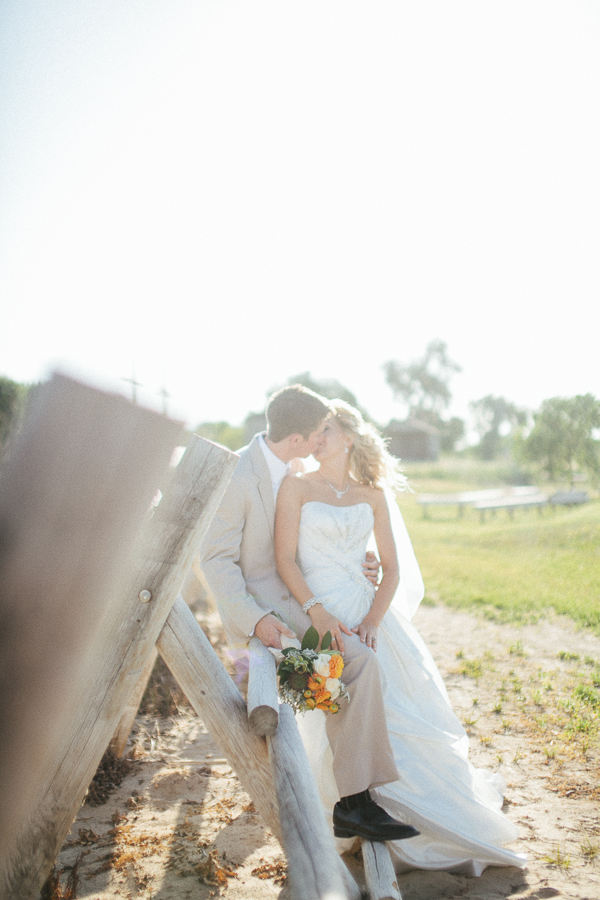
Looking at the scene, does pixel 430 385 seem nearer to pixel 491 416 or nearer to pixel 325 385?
pixel 491 416

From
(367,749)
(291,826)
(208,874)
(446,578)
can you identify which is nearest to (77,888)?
(208,874)

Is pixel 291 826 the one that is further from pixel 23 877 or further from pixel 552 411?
pixel 552 411

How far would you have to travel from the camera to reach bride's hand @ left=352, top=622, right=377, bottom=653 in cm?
333

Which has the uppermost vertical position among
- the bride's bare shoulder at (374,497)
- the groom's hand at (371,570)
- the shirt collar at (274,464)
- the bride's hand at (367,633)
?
the shirt collar at (274,464)

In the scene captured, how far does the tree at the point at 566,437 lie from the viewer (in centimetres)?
1126

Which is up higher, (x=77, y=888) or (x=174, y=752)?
(x=77, y=888)

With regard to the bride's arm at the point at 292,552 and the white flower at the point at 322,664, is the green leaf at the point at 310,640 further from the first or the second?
the bride's arm at the point at 292,552

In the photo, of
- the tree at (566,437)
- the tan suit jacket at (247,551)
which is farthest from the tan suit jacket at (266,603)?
the tree at (566,437)

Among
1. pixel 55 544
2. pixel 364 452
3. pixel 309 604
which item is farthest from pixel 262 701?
pixel 364 452

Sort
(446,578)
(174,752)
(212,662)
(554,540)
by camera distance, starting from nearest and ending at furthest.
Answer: (212,662) → (174,752) → (446,578) → (554,540)

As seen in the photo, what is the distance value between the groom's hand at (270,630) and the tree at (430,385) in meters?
71.8

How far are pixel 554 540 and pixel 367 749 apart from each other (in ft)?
38.6

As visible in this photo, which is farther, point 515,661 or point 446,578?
point 446,578

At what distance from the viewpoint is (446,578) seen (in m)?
11.7
